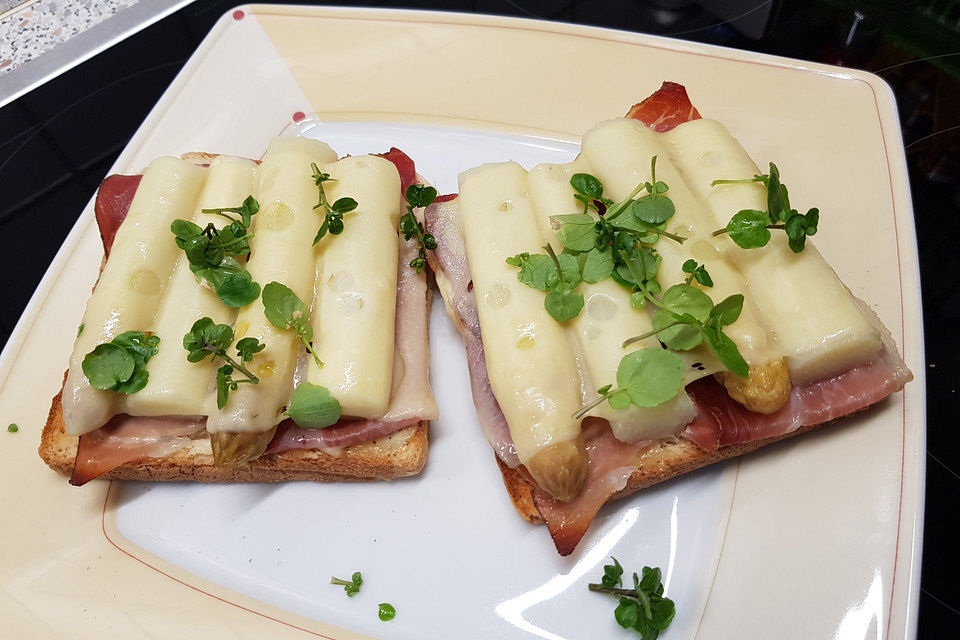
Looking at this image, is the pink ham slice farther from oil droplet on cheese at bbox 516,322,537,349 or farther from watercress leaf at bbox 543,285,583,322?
watercress leaf at bbox 543,285,583,322

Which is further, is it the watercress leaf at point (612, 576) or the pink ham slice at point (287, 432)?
the pink ham slice at point (287, 432)


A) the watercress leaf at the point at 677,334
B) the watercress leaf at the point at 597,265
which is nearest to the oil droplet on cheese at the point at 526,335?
the watercress leaf at the point at 597,265

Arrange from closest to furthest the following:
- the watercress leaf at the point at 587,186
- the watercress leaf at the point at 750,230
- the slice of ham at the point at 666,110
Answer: the watercress leaf at the point at 750,230 < the watercress leaf at the point at 587,186 < the slice of ham at the point at 666,110

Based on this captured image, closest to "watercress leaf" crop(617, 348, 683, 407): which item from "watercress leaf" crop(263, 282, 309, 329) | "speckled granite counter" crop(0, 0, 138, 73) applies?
"watercress leaf" crop(263, 282, 309, 329)

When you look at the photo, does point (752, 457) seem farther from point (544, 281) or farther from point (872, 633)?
point (544, 281)

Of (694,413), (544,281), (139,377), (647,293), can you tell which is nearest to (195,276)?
(139,377)

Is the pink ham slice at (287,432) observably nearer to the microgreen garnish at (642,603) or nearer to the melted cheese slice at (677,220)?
the microgreen garnish at (642,603)
